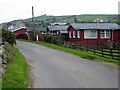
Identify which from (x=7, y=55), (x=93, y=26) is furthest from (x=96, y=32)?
(x=7, y=55)

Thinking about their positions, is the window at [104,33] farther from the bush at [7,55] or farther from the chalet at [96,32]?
the bush at [7,55]

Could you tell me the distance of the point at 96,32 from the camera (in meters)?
56.9

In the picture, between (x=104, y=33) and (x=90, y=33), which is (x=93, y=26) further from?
(x=104, y=33)

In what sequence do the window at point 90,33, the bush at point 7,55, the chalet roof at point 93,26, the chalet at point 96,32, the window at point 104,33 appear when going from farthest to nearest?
the window at point 104,33
the chalet roof at point 93,26
the window at point 90,33
the chalet at point 96,32
the bush at point 7,55

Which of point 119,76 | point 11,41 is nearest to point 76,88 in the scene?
point 119,76

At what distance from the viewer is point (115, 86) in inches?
616

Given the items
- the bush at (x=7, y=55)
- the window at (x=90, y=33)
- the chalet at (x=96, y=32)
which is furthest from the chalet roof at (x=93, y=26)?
the bush at (x=7, y=55)

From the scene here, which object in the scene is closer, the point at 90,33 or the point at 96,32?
the point at 96,32

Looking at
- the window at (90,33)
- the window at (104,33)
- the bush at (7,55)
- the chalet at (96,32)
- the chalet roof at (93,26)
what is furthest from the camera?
the window at (104,33)

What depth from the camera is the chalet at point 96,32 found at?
5647cm

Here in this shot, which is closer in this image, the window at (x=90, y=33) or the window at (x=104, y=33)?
the window at (x=90, y=33)

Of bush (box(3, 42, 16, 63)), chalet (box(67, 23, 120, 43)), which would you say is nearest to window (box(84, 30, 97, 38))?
chalet (box(67, 23, 120, 43))

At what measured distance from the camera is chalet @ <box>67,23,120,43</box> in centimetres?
5647

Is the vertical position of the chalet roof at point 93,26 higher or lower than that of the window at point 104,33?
higher
